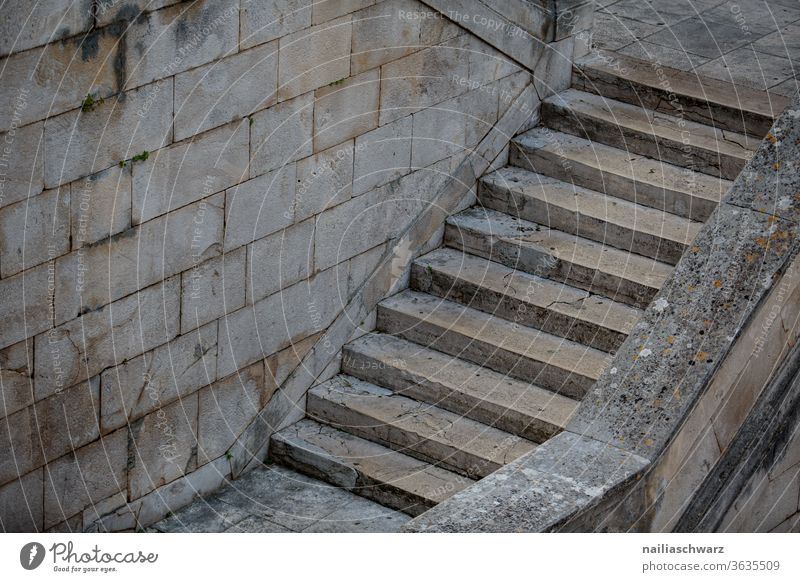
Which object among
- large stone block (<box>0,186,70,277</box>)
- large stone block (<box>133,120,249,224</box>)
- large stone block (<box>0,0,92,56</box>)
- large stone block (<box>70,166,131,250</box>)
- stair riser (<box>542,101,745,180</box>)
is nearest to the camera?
large stone block (<box>0,0,92,56</box>)

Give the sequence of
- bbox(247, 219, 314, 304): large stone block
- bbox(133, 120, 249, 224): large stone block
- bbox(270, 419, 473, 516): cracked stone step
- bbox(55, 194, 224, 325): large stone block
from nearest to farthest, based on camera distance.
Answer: bbox(55, 194, 224, 325): large stone block < bbox(133, 120, 249, 224): large stone block < bbox(247, 219, 314, 304): large stone block < bbox(270, 419, 473, 516): cracked stone step

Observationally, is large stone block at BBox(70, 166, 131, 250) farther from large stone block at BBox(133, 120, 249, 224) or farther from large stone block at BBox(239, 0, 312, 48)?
large stone block at BBox(239, 0, 312, 48)

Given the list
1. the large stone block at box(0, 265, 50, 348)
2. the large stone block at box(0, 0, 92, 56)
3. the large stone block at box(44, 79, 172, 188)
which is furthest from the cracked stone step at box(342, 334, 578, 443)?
the large stone block at box(0, 0, 92, 56)

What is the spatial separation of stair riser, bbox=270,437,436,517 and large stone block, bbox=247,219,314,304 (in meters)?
0.97

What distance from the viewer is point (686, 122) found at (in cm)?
962

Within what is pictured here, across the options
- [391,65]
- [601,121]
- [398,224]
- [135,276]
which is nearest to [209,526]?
[135,276]

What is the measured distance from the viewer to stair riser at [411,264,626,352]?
8766 millimetres

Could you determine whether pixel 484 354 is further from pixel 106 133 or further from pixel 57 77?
pixel 57 77

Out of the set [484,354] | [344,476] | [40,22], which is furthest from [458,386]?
[40,22]

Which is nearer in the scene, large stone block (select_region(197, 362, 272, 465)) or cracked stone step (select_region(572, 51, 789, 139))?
large stone block (select_region(197, 362, 272, 465))

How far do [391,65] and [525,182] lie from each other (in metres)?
1.34

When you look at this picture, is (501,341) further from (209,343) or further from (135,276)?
(135,276)

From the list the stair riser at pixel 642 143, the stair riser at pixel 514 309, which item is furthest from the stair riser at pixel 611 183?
the stair riser at pixel 514 309

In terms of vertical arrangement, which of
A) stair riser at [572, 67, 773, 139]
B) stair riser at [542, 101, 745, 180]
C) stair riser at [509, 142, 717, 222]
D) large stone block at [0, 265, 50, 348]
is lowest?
large stone block at [0, 265, 50, 348]
